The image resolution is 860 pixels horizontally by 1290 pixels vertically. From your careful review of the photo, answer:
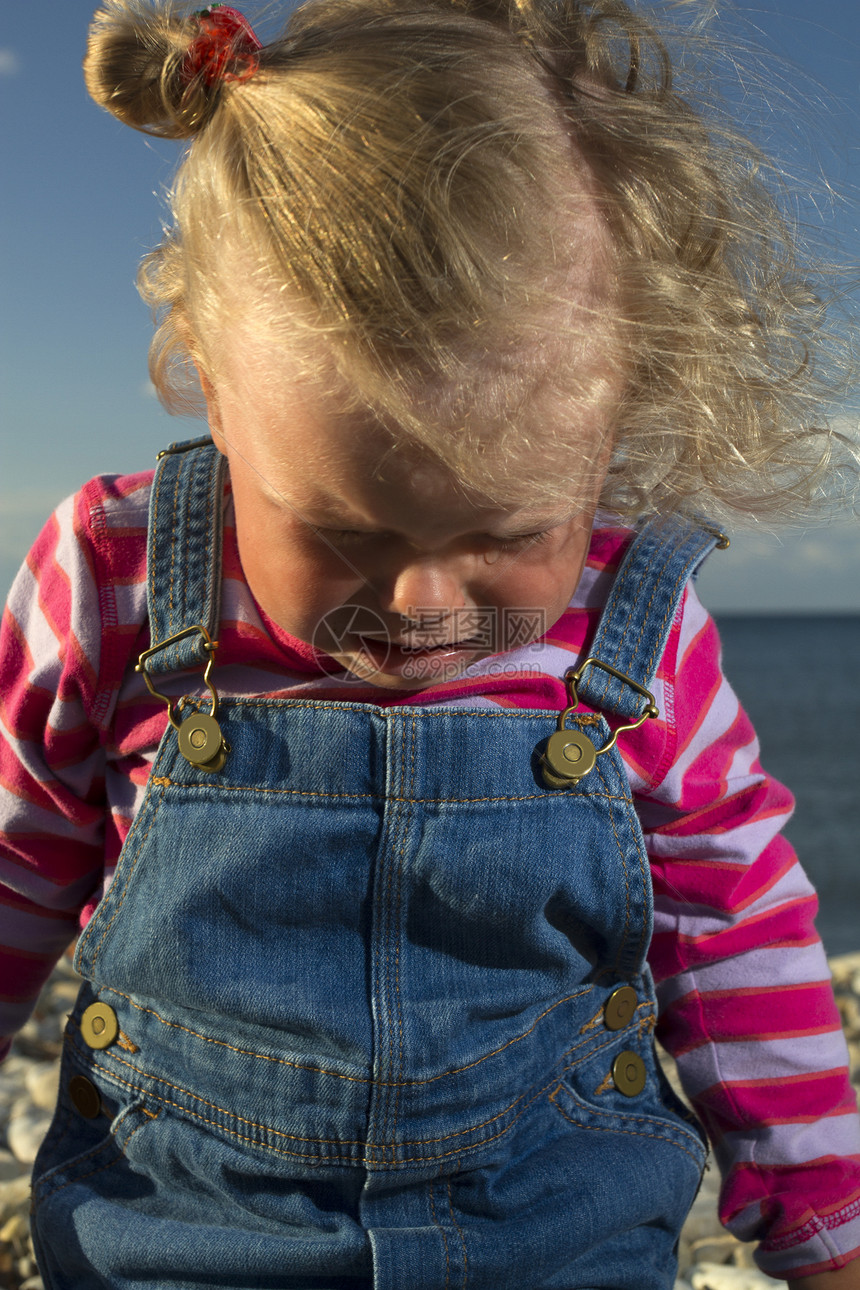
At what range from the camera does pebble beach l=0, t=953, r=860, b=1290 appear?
1.58m

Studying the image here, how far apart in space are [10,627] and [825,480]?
0.93 meters

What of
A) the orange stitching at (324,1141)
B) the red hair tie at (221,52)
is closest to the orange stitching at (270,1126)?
the orange stitching at (324,1141)

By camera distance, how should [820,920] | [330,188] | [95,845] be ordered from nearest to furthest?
[330,188], [95,845], [820,920]

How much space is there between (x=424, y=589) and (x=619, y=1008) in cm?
58

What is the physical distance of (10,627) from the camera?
119 cm

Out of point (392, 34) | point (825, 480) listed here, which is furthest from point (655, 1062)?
point (392, 34)

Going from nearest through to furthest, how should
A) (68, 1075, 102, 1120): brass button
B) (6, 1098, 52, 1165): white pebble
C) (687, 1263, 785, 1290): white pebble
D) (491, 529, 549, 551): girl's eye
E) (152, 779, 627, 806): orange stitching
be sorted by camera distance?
1. (491, 529, 549, 551): girl's eye
2. (152, 779, 627, 806): orange stitching
3. (68, 1075, 102, 1120): brass button
4. (687, 1263, 785, 1290): white pebble
5. (6, 1098, 52, 1165): white pebble

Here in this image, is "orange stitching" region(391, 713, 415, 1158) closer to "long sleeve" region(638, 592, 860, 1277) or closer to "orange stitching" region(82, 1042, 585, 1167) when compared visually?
"orange stitching" region(82, 1042, 585, 1167)

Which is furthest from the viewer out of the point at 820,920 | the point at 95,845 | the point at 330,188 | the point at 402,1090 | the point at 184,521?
the point at 820,920

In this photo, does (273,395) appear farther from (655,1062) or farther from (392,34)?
(655,1062)

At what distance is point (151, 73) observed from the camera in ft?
3.18

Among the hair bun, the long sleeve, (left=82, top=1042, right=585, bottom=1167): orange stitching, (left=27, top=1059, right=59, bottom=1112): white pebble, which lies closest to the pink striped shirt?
the long sleeve

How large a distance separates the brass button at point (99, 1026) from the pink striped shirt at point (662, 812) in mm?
119

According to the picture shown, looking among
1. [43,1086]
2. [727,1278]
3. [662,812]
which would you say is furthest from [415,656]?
[43,1086]
